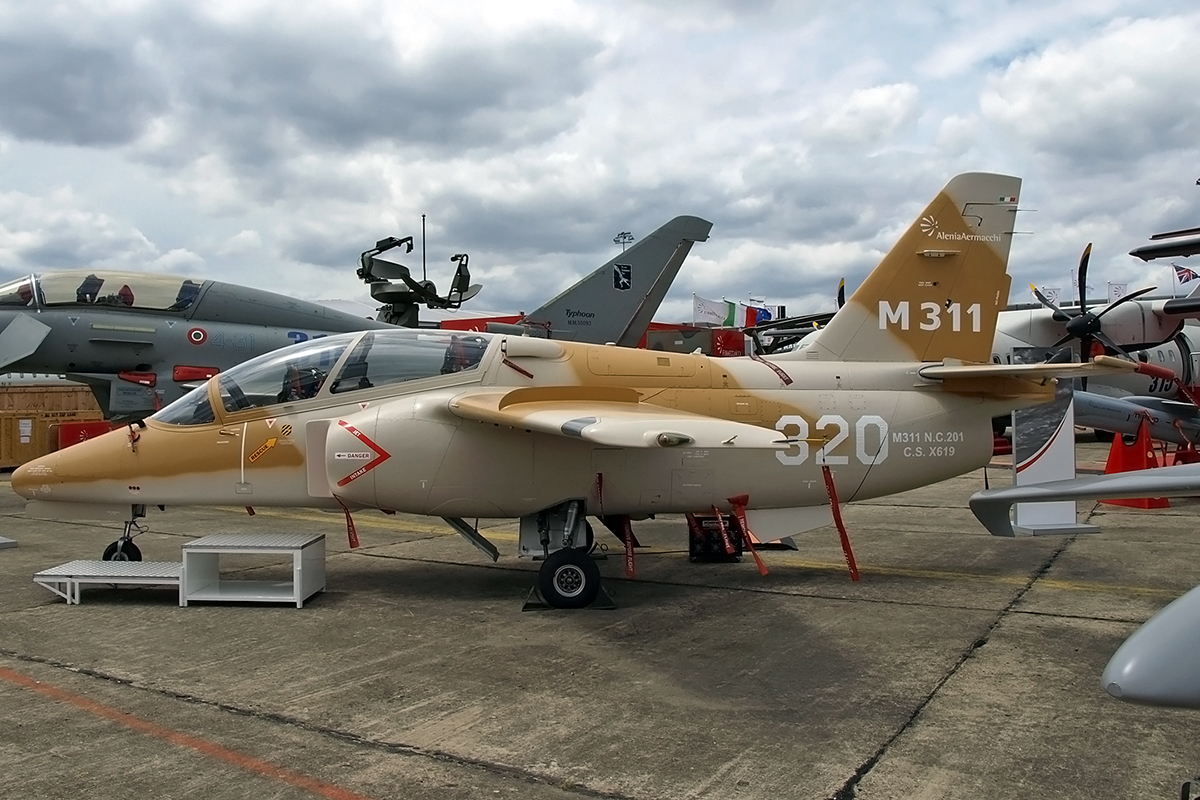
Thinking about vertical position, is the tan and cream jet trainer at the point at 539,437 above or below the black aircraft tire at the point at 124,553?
above

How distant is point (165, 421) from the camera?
753 cm

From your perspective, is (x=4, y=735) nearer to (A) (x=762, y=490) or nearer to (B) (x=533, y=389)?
(B) (x=533, y=389)

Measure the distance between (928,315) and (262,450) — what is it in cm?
632

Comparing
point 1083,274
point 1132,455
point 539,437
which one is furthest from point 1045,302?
point 539,437

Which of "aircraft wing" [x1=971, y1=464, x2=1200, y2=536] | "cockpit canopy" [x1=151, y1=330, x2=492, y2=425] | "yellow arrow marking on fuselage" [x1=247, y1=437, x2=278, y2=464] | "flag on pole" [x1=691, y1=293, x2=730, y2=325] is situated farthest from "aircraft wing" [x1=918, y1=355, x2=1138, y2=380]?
"flag on pole" [x1=691, y1=293, x2=730, y2=325]

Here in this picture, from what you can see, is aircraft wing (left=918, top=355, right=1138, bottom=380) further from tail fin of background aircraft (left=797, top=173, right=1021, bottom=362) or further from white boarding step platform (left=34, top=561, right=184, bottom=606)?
white boarding step platform (left=34, top=561, right=184, bottom=606)

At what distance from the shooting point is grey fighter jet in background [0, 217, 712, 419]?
12.8 m

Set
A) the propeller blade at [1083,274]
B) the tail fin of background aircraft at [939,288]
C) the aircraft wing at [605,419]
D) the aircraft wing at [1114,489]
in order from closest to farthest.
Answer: the aircraft wing at [1114,489] → the aircraft wing at [605,419] → the tail fin of background aircraft at [939,288] → the propeller blade at [1083,274]

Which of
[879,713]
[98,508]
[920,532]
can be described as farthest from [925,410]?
[98,508]

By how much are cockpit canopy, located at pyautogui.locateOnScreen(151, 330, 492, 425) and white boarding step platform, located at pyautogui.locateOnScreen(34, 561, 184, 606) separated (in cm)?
125

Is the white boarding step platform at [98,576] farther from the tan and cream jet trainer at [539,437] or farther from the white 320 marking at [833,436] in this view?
the white 320 marking at [833,436]

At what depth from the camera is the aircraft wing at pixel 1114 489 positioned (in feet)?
11.1

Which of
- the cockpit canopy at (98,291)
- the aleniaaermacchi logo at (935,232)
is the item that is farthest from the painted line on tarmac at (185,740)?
the cockpit canopy at (98,291)

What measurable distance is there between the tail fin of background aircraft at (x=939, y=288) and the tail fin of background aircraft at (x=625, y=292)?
15.1 feet
